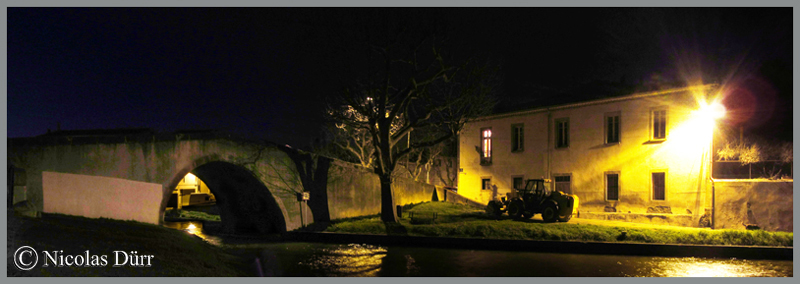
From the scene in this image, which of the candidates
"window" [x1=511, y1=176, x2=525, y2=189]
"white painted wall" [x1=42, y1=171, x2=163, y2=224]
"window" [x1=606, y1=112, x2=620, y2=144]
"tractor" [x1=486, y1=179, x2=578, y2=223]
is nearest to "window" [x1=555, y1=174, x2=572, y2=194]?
"window" [x1=511, y1=176, x2=525, y2=189]

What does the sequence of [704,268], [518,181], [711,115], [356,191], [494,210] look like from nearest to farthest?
1. [704,268]
2. [711,115]
3. [494,210]
4. [356,191]
5. [518,181]

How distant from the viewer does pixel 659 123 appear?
76.5ft

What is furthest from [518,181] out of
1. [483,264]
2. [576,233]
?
[483,264]

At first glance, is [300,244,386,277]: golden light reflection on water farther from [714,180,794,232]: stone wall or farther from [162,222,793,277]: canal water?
[714,180,794,232]: stone wall

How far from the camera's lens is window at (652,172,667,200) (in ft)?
75.7

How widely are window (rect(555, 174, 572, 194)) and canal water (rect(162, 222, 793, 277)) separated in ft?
35.1

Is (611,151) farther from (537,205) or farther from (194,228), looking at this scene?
(194,228)

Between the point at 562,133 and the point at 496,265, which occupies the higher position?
the point at 562,133

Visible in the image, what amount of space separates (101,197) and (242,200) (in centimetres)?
923

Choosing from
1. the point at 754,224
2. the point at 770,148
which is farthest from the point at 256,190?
the point at 770,148

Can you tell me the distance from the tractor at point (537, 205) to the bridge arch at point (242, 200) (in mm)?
9707

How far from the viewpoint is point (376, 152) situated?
74.1 feet

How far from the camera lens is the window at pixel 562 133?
1054 inches

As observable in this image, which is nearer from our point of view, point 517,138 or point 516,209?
point 516,209
